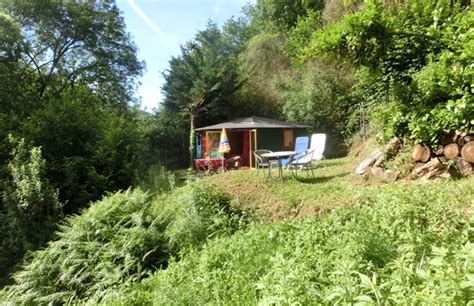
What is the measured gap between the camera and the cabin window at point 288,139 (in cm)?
1552

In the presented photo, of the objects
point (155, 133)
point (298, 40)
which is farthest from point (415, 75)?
point (155, 133)

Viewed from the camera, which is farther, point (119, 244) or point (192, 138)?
point (192, 138)

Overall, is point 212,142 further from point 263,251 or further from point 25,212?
point 263,251

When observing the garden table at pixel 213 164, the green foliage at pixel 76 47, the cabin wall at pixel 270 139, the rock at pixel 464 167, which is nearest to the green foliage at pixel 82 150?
the garden table at pixel 213 164

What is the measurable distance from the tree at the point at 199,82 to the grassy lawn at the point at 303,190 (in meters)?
10.3

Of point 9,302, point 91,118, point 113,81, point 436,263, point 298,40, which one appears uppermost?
point 298,40

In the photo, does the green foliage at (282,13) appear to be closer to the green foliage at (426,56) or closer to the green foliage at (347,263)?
the green foliage at (426,56)

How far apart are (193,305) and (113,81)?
18.9 metres

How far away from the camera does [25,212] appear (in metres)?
7.08

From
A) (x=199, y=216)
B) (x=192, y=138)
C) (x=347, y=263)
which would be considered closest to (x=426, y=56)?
(x=199, y=216)

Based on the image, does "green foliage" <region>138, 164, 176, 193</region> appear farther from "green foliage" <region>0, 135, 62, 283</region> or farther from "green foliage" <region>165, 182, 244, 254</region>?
"green foliage" <region>0, 135, 62, 283</region>

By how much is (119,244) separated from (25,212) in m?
3.39

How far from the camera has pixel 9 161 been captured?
787 cm

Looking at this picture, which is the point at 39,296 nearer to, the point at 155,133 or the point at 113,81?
the point at 155,133
